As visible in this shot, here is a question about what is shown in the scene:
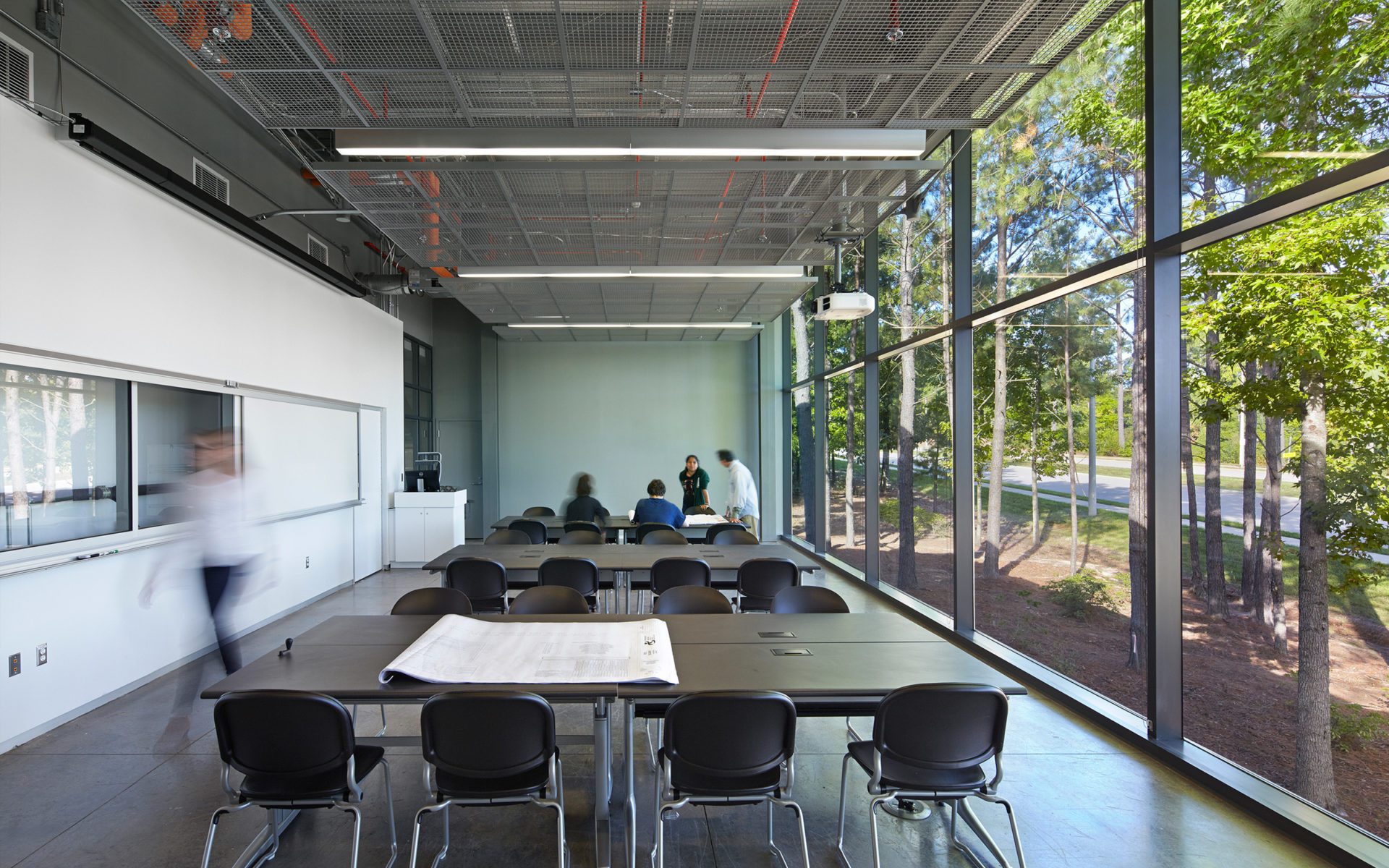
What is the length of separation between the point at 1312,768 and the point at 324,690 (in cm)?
448

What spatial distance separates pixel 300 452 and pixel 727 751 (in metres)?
6.39

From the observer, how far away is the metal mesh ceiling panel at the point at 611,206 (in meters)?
5.19

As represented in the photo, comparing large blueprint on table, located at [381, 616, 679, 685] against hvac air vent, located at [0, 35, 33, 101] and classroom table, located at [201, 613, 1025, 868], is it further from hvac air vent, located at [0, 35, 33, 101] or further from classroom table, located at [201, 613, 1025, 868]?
hvac air vent, located at [0, 35, 33, 101]

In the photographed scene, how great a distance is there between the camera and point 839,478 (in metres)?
9.70

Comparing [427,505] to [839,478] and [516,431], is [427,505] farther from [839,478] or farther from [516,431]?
[839,478]

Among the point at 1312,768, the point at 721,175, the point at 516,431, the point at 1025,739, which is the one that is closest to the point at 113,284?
the point at 721,175

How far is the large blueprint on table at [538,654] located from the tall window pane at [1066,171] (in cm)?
351

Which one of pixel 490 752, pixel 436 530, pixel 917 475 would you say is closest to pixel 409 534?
pixel 436 530

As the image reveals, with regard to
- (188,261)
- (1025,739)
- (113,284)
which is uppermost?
(188,261)

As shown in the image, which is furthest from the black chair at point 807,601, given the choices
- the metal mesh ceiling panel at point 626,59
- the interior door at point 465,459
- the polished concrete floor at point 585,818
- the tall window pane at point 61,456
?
the interior door at point 465,459

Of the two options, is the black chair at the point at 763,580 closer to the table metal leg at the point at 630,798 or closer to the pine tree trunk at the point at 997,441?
the pine tree trunk at the point at 997,441

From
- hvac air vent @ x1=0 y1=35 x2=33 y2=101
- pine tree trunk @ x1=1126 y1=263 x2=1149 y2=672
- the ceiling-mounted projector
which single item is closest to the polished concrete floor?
pine tree trunk @ x1=1126 y1=263 x2=1149 y2=672

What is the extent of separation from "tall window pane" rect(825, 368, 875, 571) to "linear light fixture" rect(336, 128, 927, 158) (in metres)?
4.26

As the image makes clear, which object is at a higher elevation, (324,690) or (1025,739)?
(324,690)
